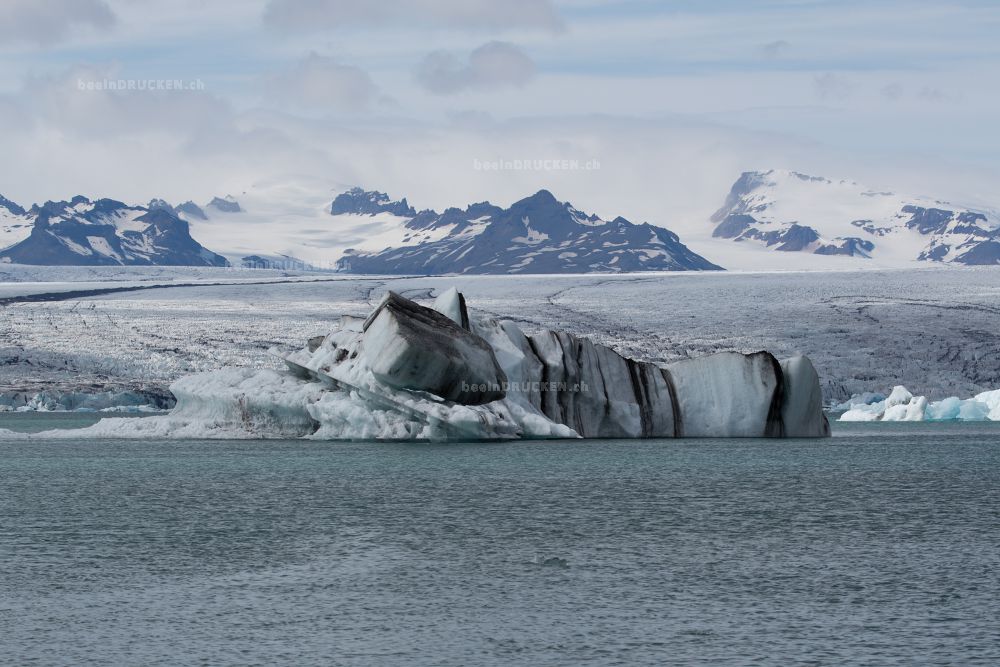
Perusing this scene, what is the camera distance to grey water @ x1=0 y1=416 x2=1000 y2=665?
9.55 m

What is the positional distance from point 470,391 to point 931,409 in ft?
68.5

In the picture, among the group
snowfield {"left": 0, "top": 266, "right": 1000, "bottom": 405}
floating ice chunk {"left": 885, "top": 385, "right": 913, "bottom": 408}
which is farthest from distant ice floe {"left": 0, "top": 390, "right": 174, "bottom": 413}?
floating ice chunk {"left": 885, "top": 385, "right": 913, "bottom": 408}

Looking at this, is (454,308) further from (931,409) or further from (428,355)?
(931,409)

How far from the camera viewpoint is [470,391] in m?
26.0

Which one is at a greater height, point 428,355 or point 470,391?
point 428,355

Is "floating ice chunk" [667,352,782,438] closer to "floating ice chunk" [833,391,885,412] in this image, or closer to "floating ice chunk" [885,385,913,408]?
"floating ice chunk" [885,385,913,408]

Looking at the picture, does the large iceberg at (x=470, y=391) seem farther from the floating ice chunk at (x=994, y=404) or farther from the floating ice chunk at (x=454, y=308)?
the floating ice chunk at (x=994, y=404)

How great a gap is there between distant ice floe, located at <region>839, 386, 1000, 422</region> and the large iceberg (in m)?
11.4

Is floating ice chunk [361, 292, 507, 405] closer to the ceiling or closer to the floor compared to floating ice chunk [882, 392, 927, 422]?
closer to the ceiling

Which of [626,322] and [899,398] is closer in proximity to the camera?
[899,398]

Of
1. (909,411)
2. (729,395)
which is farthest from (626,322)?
(729,395)

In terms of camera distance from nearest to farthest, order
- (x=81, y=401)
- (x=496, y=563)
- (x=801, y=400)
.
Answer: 1. (x=496, y=563)
2. (x=801, y=400)
3. (x=81, y=401)

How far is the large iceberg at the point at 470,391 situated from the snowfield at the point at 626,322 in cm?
2030

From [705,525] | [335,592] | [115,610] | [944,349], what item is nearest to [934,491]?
[705,525]
